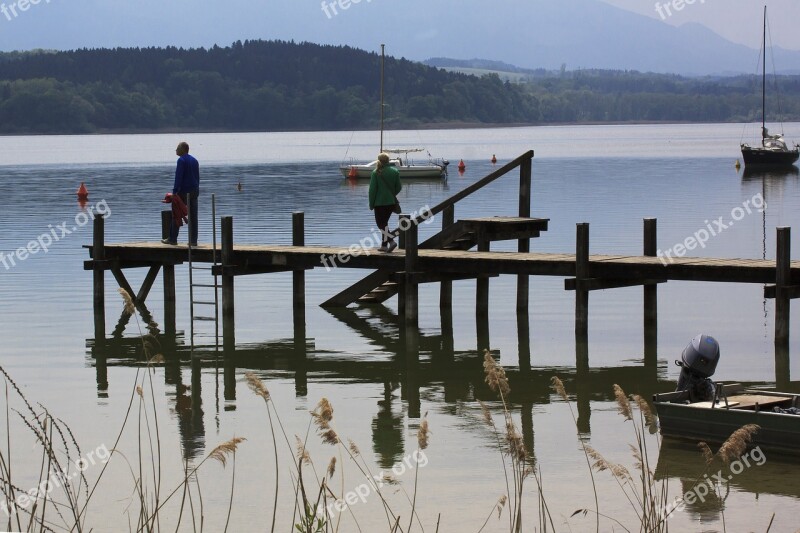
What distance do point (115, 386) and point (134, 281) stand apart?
491 inches

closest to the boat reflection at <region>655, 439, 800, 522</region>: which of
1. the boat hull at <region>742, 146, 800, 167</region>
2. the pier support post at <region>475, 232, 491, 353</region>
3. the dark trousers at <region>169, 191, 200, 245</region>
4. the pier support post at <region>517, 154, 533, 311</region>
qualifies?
the pier support post at <region>475, 232, 491, 353</region>

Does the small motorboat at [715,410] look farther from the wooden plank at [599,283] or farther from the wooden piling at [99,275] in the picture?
the wooden piling at [99,275]

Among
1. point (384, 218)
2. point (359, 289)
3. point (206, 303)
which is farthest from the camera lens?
point (359, 289)

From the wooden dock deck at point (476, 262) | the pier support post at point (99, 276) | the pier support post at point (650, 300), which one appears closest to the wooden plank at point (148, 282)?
the wooden dock deck at point (476, 262)

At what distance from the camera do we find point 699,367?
14766 millimetres

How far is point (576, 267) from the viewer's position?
20.5 metres

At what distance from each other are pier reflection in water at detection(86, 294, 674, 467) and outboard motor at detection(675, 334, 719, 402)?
5.27 ft

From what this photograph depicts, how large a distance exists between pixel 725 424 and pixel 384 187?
9.18m

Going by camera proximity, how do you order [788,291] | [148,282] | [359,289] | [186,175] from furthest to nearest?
[148,282] → [359,289] → [186,175] → [788,291]

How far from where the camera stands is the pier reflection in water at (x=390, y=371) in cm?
1700

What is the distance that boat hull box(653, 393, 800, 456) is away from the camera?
45.3 ft

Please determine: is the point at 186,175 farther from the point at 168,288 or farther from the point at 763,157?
the point at 763,157

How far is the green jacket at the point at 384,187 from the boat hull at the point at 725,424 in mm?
8312

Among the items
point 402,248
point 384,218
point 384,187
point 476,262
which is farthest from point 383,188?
point 476,262
